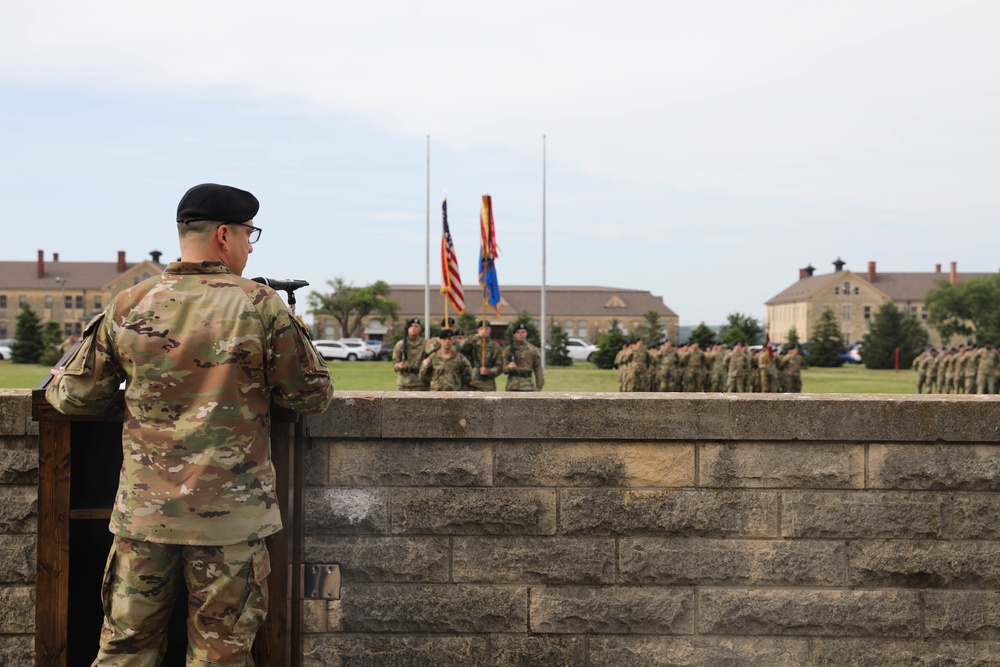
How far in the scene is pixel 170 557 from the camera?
3.12 m

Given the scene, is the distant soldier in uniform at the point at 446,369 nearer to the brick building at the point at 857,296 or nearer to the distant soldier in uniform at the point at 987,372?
the distant soldier in uniform at the point at 987,372

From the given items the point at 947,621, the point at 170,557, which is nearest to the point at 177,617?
the point at 170,557

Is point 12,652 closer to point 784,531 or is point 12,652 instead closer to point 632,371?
point 784,531

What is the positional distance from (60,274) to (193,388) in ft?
374

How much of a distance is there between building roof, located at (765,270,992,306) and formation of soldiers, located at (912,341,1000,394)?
248 feet

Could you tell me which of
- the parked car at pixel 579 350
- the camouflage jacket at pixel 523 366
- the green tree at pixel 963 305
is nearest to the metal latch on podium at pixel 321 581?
the camouflage jacket at pixel 523 366

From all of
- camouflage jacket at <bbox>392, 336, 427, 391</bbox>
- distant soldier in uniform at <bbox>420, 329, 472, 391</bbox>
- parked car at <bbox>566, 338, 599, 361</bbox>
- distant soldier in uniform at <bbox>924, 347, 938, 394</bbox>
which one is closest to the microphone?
distant soldier in uniform at <bbox>420, 329, 472, 391</bbox>

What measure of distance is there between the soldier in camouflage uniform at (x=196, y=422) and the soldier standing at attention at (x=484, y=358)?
1283 centimetres

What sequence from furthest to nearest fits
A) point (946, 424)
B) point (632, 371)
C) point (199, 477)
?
1. point (632, 371)
2. point (946, 424)
3. point (199, 477)

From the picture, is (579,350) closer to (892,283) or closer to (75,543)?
(892,283)

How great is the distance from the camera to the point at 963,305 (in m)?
84.6

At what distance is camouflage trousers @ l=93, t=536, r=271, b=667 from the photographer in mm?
3100

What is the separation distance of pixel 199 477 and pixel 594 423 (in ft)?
5.42

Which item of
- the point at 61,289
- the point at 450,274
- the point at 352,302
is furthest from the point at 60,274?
the point at 450,274
